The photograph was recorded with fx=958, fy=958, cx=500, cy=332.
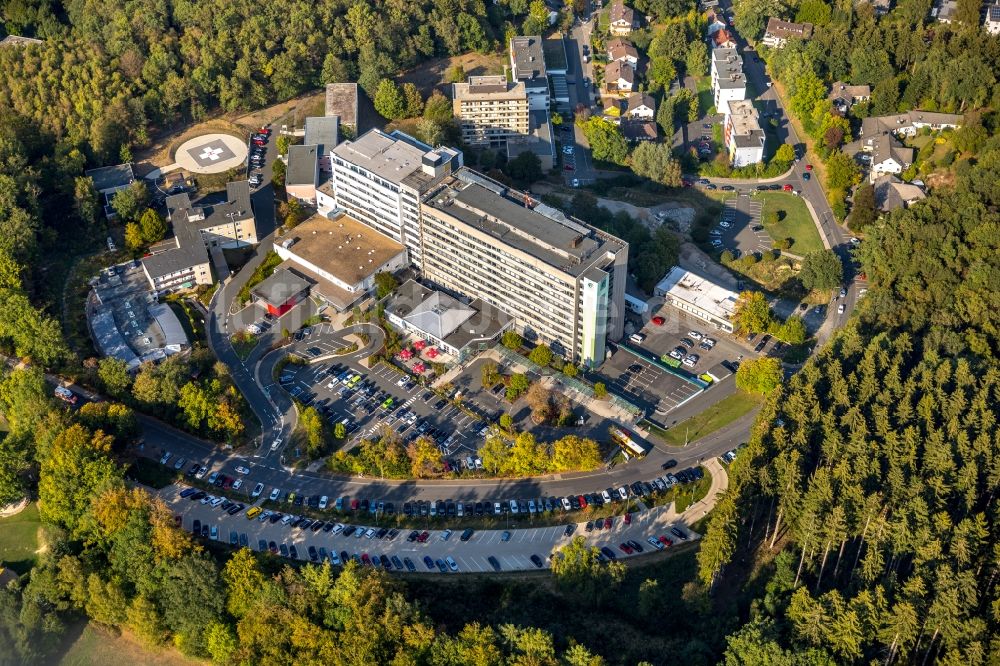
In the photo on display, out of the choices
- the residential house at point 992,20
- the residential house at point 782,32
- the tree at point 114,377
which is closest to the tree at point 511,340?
the tree at point 114,377

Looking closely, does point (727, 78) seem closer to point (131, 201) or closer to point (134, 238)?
point (131, 201)

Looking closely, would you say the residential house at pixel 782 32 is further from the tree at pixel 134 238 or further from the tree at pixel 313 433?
the tree at pixel 313 433

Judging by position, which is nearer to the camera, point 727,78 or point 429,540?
point 429,540

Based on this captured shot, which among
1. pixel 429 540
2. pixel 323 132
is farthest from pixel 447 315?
pixel 323 132

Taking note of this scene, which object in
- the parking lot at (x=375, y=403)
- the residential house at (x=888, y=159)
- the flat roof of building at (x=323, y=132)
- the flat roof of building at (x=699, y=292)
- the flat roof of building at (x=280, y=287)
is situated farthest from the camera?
the flat roof of building at (x=323, y=132)

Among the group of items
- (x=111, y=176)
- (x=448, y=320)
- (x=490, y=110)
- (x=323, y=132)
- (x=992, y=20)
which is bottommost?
(x=448, y=320)

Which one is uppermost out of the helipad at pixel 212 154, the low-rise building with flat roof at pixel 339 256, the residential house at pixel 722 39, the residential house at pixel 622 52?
the residential house at pixel 722 39

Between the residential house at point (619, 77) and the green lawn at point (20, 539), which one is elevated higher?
the residential house at point (619, 77)

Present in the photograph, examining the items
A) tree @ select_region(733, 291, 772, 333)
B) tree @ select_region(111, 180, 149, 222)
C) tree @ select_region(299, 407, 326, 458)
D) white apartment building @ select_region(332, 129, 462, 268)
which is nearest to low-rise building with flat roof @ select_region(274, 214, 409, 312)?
white apartment building @ select_region(332, 129, 462, 268)

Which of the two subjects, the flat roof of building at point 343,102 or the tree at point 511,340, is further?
the flat roof of building at point 343,102
